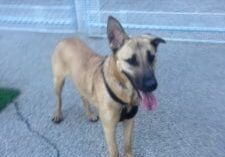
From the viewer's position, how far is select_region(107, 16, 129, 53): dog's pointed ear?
152 inches

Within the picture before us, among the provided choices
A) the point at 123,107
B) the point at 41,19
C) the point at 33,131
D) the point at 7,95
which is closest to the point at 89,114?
the point at 33,131

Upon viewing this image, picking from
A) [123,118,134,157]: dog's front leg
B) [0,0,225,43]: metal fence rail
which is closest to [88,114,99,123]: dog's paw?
[123,118,134,157]: dog's front leg

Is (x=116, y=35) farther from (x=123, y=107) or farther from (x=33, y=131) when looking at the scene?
(x=33, y=131)

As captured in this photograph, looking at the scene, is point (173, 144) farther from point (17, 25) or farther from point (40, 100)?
point (17, 25)

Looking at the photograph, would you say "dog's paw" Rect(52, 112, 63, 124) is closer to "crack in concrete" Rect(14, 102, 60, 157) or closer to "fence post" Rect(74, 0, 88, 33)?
"crack in concrete" Rect(14, 102, 60, 157)

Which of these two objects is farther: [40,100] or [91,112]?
[40,100]

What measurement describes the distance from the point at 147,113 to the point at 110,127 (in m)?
1.08

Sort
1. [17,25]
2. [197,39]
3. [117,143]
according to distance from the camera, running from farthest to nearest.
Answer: [17,25], [197,39], [117,143]

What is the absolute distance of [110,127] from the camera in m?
4.24

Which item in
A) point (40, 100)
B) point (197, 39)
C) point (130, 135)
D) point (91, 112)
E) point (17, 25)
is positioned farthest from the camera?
point (17, 25)

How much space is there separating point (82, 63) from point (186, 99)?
5.03 ft

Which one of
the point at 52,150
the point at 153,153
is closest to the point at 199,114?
the point at 153,153

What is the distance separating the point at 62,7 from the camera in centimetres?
769

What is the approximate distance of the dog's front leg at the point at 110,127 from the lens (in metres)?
4.20
